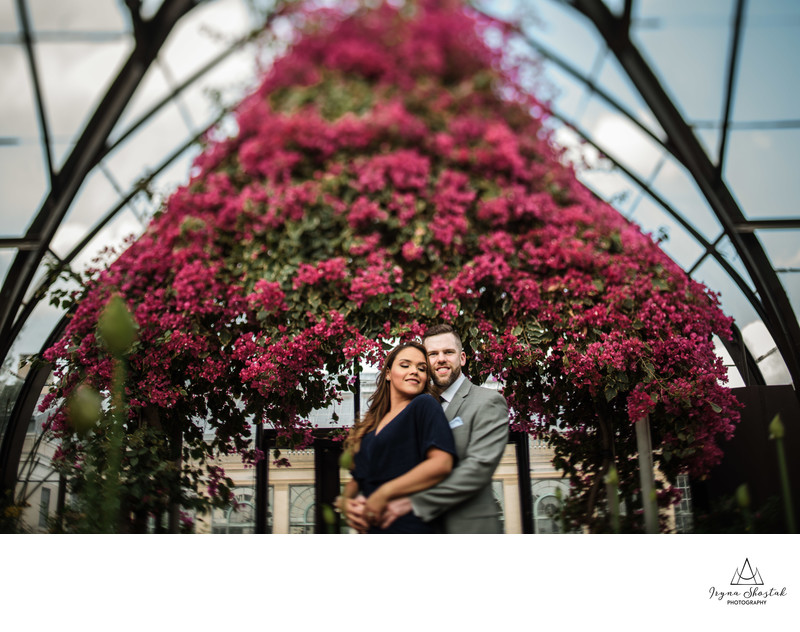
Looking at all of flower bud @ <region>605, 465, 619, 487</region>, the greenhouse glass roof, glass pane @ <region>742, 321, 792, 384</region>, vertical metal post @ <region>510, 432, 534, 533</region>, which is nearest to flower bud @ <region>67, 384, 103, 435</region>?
the greenhouse glass roof

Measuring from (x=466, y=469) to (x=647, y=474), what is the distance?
39.8 inches

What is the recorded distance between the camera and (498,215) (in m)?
2.73

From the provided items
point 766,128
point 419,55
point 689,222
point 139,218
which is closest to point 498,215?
point 419,55

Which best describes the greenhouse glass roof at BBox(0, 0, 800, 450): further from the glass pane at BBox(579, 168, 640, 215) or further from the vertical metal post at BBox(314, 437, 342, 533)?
the vertical metal post at BBox(314, 437, 342, 533)

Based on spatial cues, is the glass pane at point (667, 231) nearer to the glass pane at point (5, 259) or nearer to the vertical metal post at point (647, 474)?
the vertical metal post at point (647, 474)

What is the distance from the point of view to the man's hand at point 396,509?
239 centimetres

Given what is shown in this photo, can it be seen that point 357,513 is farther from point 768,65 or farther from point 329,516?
point 768,65

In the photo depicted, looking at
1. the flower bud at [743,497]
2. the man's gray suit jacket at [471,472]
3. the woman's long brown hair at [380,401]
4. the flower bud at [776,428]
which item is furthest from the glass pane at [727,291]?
the woman's long brown hair at [380,401]

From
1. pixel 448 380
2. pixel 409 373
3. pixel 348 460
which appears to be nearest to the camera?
pixel 348 460

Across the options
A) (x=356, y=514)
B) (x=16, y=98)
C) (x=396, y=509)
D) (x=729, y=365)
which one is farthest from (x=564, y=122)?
(x=16, y=98)

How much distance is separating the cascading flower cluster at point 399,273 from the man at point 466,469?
33cm

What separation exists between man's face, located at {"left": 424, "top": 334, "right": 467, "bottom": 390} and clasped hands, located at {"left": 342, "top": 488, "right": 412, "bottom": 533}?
583 millimetres

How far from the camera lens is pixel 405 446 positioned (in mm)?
2443
